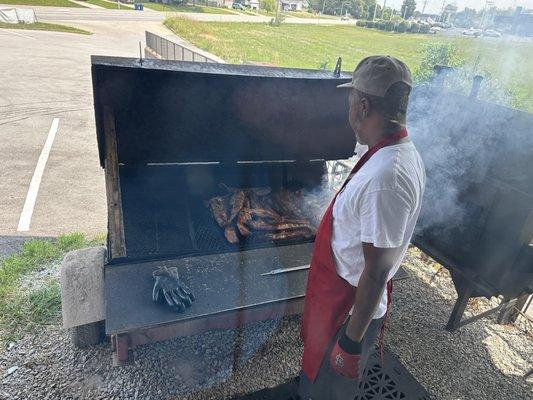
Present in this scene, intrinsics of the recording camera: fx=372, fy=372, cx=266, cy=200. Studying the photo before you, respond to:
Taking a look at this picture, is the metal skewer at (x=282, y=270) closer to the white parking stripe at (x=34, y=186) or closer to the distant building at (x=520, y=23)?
the white parking stripe at (x=34, y=186)

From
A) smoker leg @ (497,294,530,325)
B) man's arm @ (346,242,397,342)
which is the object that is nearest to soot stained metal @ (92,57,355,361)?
man's arm @ (346,242,397,342)

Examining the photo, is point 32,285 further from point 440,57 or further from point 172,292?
point 440,57

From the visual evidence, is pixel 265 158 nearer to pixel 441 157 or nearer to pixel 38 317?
pixel 441 157

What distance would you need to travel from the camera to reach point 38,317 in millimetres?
3166

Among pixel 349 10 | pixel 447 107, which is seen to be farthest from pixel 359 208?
pixel 349 10

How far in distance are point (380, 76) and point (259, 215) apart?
1.99 m

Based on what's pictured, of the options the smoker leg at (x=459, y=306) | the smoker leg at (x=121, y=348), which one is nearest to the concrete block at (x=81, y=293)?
the smoker leg at (x=121, y=348)

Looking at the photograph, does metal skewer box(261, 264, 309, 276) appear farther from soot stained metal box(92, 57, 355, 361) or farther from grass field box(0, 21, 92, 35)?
grass field box(0, 21, 92, 35)

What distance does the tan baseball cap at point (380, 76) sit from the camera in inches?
62.6

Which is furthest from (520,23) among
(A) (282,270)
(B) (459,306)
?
(A) (282,270)

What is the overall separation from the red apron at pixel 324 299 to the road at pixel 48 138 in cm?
353

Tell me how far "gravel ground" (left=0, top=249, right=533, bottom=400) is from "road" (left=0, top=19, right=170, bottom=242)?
7.03 ft

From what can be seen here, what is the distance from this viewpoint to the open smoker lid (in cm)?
281

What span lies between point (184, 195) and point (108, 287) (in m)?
1.41
